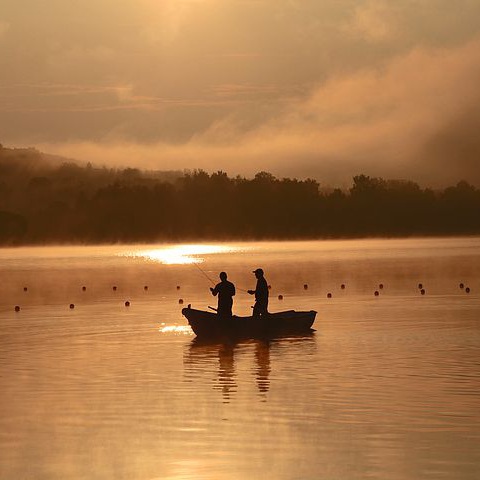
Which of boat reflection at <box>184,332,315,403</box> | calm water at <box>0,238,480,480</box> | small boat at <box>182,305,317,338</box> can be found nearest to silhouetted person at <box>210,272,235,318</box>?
small boat at <box>182,305,317,338</box>

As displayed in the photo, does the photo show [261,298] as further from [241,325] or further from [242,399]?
[242,399]

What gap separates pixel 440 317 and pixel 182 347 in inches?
568

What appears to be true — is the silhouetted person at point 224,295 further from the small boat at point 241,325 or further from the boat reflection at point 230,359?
the boat reflection at point 230,359

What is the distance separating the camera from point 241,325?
137ft

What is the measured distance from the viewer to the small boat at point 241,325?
41812mm

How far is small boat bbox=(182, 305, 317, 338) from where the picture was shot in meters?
41.8

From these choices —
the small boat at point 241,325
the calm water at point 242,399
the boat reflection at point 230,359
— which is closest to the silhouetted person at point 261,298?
the small boat at point 241,325

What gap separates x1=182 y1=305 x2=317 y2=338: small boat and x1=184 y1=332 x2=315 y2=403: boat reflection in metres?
0.36

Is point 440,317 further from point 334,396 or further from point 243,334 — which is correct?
point 334,396

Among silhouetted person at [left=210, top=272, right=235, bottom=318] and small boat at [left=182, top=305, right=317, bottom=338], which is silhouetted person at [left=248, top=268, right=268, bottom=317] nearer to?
small boat at [left=182, top=305, right=317, bottom=338]

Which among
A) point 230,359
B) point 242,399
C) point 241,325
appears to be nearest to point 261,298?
point 241,325

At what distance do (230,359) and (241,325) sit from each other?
6.13m

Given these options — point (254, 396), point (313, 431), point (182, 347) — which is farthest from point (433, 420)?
point (182, 347)

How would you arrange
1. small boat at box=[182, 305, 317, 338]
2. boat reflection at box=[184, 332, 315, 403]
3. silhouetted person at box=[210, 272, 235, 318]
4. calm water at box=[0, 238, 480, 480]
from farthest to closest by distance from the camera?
small boat at box=[182, 305, 317, 338]
silhouetted person at box=[210, 272, 235, 318]
boat reflection at box=[184, 332, 315, 403]
calm water at box=[0, 238, 480, 480]
